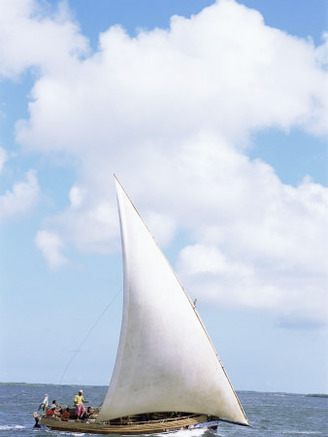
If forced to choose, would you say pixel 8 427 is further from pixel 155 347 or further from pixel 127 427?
pixel 155 347

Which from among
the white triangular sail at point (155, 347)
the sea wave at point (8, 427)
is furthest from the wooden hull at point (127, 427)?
the sea wave at point (8, 427)

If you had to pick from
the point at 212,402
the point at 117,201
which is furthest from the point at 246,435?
the point at 117,201

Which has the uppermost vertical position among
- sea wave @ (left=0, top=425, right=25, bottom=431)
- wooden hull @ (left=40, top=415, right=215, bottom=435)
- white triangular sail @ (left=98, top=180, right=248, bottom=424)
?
white triangular sail @ (left=98, top=180, right=248, bottom=424)

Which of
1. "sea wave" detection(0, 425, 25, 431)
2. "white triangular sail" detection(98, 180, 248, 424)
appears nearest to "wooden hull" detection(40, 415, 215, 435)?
"white triangular sail" detection(98, 180, 248, 424)

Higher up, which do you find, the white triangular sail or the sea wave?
the white triangular sail

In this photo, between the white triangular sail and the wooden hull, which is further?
the white triangular sail

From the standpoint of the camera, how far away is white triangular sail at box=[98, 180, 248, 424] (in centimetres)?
2873

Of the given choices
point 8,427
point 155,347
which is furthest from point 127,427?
point 8,427

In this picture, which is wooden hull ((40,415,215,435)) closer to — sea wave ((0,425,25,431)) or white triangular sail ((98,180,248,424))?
white triangular sail ((98,180,248,424))

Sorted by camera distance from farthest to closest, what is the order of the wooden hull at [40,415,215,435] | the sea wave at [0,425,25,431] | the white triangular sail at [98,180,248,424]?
1. the sea wave at [0,425,25,431]
2. the white triangular sail at [98,180,248,424]
3. the wooden hull at [40,415,215,435]

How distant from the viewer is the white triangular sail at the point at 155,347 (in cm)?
2873

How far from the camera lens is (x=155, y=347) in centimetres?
2891

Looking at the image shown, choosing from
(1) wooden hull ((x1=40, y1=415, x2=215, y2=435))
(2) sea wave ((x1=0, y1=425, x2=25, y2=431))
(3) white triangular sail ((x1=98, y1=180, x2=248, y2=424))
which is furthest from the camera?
(2) sea wave ((x1=0, y1=425, x2=25, y2=431))

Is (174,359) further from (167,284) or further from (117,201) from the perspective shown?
(117,201)
